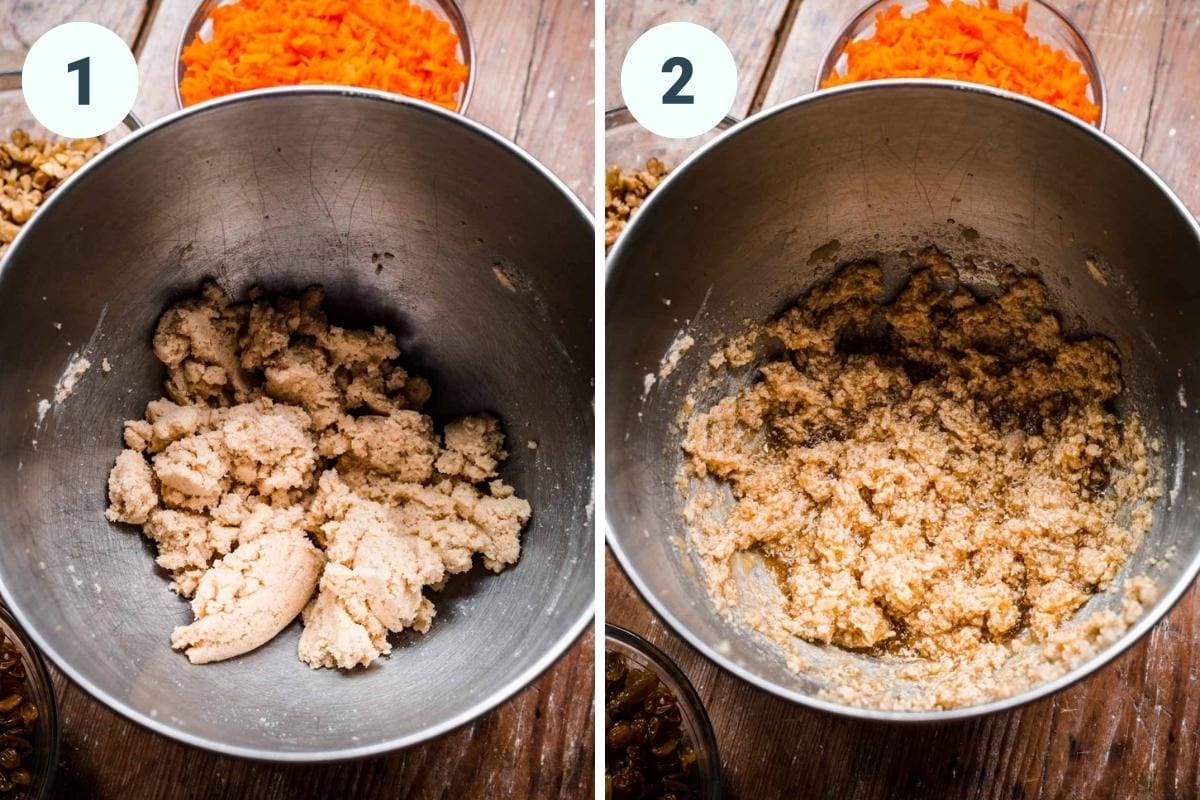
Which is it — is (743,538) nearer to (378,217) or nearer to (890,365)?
(890,365)

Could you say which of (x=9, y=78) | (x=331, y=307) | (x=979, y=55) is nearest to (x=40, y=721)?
(x=331, y=307)

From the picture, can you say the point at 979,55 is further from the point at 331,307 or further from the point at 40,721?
the point at 40,721

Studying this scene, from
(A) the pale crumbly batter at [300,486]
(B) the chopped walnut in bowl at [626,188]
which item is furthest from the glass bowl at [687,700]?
(B) the chopped walnut in bowl at [626,188]

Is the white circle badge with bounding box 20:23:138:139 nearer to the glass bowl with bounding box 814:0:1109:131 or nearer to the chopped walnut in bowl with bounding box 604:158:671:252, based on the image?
the chopped walnut in bowl with bounding box 604:158:671:252

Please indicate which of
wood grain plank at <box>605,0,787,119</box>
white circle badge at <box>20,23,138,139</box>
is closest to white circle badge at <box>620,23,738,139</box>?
wood grain plank at <box>605,0,787,119</box>

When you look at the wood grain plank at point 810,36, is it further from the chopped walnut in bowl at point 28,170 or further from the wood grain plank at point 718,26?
the chopped walnut in bowl at point 28,170

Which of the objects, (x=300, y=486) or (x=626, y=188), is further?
(x=626, y=188)

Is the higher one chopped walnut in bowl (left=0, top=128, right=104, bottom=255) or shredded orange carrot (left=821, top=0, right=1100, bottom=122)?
shredded orange carrot (left=821, top=0, right=1100, bottom=122)
